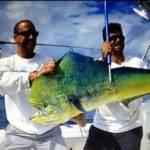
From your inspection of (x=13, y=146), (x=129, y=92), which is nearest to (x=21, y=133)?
(x=13, y=146)

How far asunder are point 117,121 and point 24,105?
660 millimetres

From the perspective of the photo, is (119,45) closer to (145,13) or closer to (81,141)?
(145,13)

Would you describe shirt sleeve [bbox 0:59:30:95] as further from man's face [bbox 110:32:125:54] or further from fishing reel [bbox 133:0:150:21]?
fishing reel [bbox 133:0:150:21]

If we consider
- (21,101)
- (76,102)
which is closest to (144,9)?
(76,102)

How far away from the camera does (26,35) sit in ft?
8.89

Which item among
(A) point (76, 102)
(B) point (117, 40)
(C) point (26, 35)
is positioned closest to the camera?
(A) point (76, 102)

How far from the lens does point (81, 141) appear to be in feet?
12.7

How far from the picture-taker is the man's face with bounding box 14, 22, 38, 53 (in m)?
2.70

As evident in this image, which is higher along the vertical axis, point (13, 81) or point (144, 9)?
point (144, 9)

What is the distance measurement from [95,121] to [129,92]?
0.74 metres

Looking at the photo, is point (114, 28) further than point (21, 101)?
Yes

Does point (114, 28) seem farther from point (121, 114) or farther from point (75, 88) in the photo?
point (75, 88)

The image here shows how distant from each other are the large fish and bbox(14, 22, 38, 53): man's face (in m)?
0.44

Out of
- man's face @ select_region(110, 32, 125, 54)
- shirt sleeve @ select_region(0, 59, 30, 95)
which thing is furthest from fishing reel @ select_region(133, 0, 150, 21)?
shirt sleeve @ select_region(0, 59, 30, 95)
